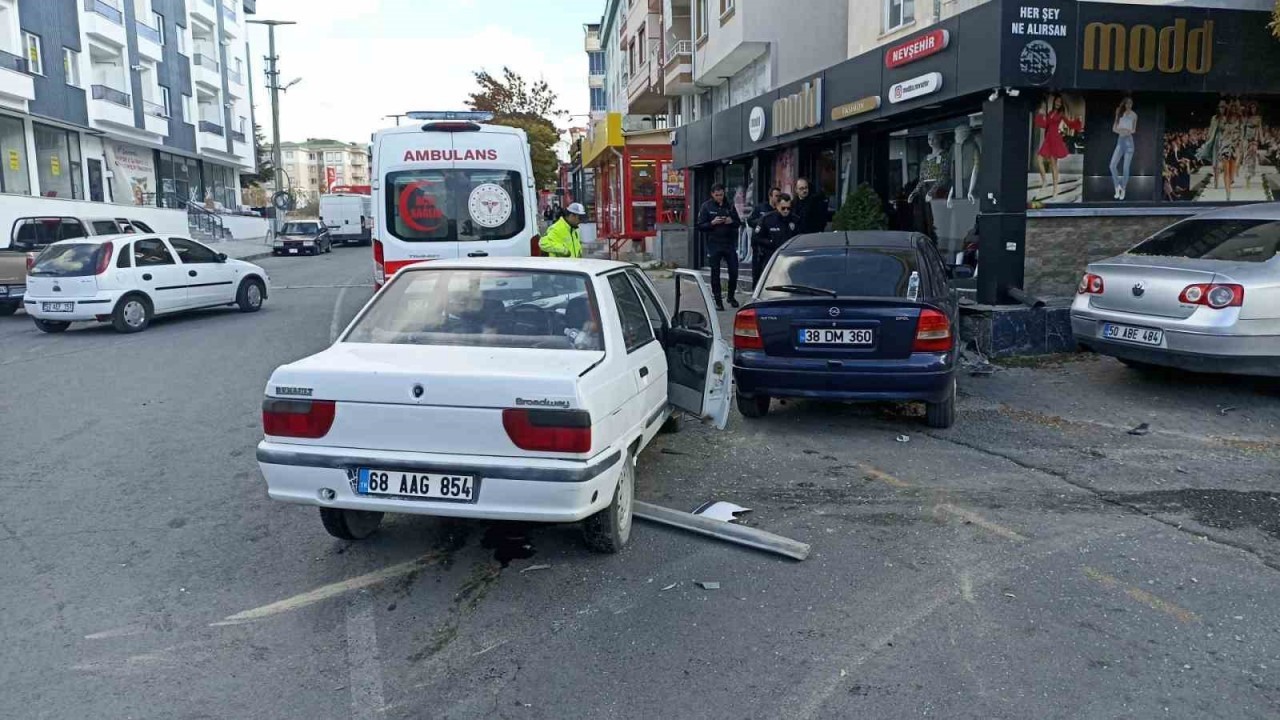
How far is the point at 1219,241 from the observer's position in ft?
28.4

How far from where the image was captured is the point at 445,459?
4.30 meters

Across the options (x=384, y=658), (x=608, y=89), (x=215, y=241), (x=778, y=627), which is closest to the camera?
(x=384, y=658)

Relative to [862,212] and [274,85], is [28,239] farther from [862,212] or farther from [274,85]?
[274,85]

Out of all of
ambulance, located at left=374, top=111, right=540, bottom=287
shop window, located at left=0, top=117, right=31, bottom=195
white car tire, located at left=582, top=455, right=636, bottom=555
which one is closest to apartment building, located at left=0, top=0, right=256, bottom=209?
shop window, located at left=0, top=117, right=31, bottom=195

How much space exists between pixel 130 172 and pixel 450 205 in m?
35.8

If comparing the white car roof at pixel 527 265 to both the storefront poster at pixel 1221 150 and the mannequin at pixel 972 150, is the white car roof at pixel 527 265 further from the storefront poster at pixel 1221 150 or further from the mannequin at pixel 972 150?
the storefront poster at pixel 1221 150

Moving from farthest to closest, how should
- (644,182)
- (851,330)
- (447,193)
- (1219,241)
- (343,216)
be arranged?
(343,216) → (644,182) → (447,193) → (1219,241) → (851,330)

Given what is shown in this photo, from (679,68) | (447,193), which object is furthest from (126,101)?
(447,193)

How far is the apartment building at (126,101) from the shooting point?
31.6 metres

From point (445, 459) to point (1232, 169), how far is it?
12.3m

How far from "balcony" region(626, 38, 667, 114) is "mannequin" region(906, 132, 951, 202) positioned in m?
17.8

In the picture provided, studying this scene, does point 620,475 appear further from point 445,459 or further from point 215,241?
point 215,241

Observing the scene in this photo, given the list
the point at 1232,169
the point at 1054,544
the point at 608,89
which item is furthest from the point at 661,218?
the point at 608,89

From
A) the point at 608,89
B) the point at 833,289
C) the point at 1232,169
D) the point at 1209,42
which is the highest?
the point at 608,89
